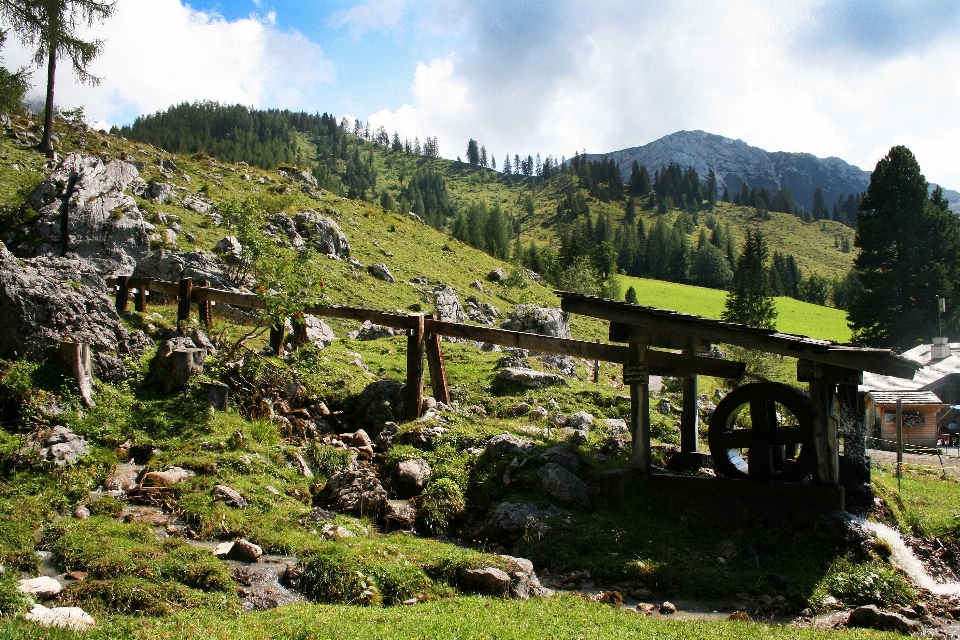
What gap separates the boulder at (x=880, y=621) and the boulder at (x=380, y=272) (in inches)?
1200

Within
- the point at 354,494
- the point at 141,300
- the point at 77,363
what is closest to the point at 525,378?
the point at 354,494

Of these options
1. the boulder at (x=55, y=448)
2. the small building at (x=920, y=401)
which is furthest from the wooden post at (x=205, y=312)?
the small building at (x=920, y=401)

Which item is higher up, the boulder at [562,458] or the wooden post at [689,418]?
the wooden post at [689,418]

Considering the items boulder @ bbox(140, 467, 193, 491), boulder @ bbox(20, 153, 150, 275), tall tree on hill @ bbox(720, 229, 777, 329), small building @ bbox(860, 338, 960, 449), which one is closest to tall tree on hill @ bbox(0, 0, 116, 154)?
boulder @ bbox(20, 153, 150, 275)

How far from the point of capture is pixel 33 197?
830 inches

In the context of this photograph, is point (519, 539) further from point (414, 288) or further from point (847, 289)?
point (847, 289)

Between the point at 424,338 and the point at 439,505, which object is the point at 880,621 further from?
the point at 424,338

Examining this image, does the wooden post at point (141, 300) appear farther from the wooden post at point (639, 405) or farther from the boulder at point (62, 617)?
the wooden post at point (639, 405)

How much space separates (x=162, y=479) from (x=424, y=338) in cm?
708

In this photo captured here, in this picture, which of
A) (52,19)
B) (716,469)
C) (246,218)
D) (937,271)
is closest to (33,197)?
(246,218)

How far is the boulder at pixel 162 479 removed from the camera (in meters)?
9.54

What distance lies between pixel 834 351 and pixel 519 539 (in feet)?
19.5

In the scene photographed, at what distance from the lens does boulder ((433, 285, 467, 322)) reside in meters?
34.2

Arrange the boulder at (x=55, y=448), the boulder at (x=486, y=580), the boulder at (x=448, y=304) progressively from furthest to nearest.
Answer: the boulder at (x=448, y=304)
the boulder at (x=55, y=448)
the boulder at (x=486, y=580)
